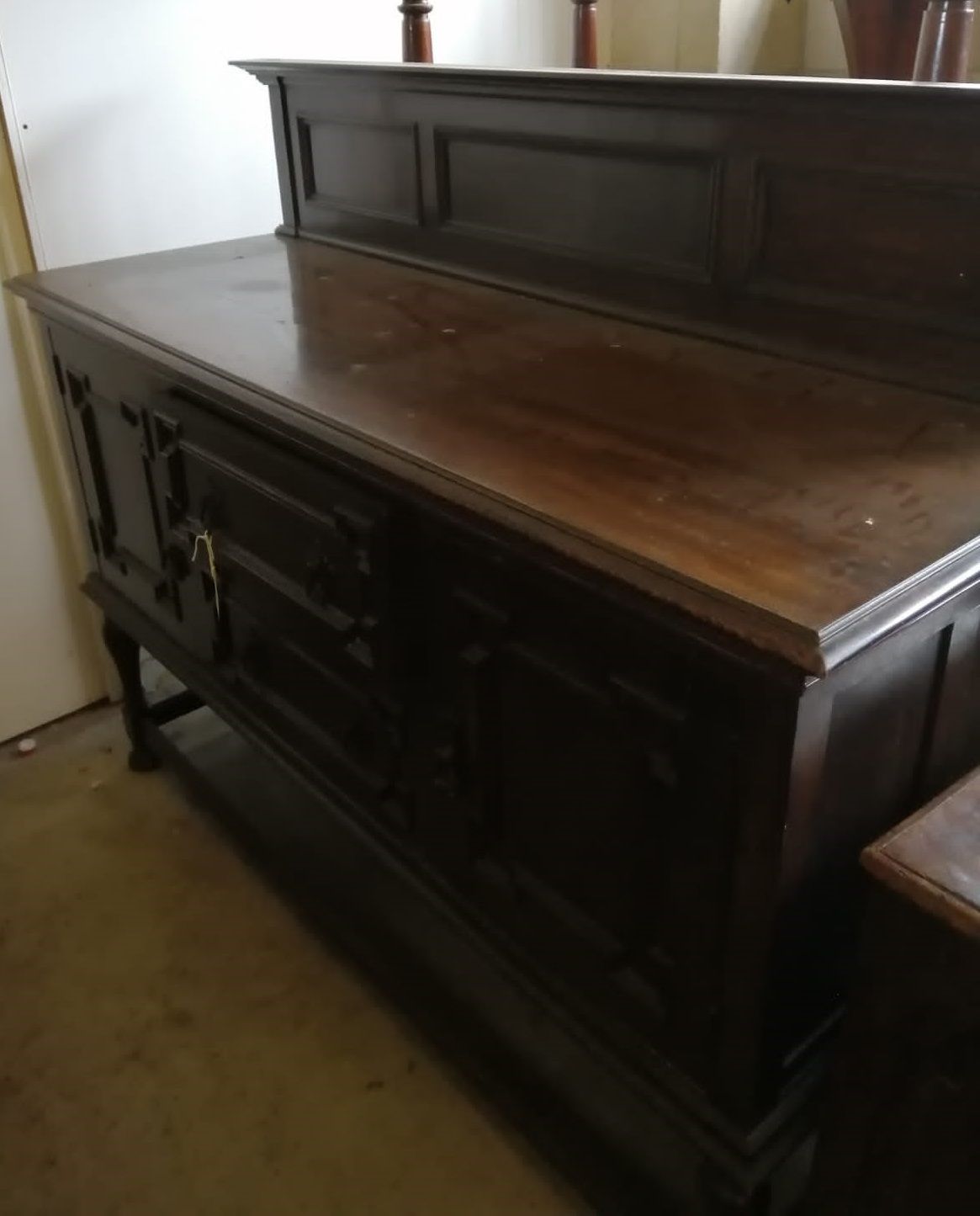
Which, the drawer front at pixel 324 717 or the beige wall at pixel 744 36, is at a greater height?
the beige wall at pixel 744 36

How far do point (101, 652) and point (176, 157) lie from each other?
0.87 meters

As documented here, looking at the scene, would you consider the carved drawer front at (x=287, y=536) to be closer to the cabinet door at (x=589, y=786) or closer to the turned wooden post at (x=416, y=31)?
the cabinet door at (x=589, y=786)

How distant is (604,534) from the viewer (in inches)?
31.7

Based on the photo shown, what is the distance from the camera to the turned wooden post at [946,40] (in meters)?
1.11

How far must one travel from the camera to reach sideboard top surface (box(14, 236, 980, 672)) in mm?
749

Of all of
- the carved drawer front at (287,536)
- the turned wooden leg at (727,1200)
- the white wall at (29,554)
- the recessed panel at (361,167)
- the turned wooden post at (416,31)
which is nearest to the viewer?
the turned wooden leg at (727,1200)

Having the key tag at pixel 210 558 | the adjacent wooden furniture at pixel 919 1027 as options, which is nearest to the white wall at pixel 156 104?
the key tag at pixel 210 558

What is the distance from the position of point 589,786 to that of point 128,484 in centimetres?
88

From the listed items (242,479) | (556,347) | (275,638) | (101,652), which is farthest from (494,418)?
(101,652)

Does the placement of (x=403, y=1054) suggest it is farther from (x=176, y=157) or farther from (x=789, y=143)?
(x=176, y=157)

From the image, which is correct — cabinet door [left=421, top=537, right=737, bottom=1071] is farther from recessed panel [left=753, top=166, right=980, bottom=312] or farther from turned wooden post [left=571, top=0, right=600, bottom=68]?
turned wooden post [left=571, top=0, right=600, bottom=68]

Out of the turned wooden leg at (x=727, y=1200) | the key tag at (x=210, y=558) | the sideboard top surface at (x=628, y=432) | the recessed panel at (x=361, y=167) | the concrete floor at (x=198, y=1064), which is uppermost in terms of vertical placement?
the recessed panel at (x=361, y=167)

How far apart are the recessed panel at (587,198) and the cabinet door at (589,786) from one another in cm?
50

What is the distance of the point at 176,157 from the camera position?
6.06ft
